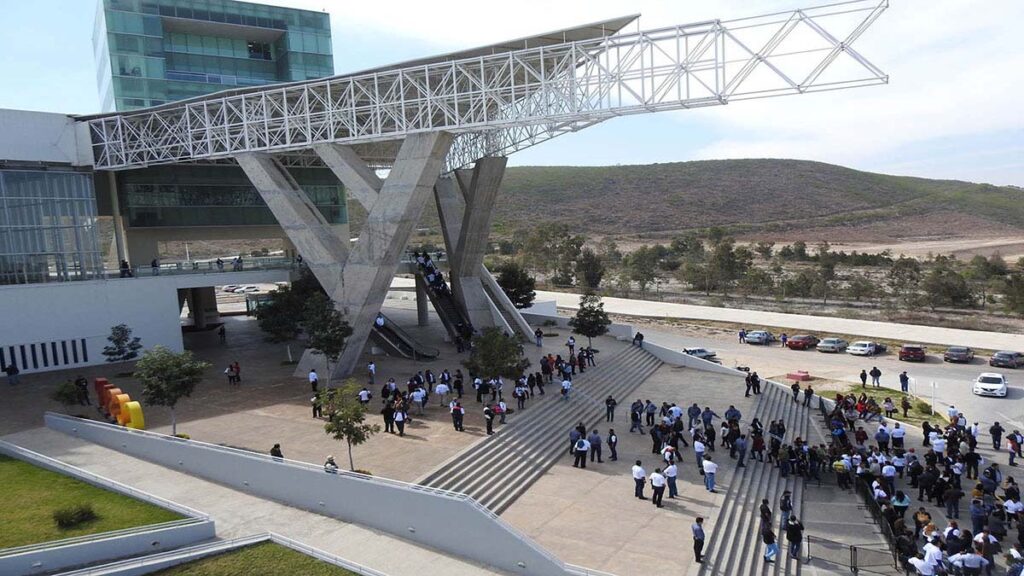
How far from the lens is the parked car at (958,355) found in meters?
35.2

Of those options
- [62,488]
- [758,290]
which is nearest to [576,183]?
[758,290]

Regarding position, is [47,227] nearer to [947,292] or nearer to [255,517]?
[255,517]

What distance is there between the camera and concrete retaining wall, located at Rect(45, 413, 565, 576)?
13.7 metres

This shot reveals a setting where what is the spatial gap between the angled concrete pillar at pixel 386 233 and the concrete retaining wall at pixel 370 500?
9140 mm

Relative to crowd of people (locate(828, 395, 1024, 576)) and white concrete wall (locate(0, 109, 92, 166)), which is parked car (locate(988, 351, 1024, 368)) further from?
white concrete wall (locate(0, 109, 92, 166))

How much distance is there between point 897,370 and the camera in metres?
34.1

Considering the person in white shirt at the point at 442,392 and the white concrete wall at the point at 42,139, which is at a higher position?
the white concrete wall at the point at 42,139

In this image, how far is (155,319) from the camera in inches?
1245

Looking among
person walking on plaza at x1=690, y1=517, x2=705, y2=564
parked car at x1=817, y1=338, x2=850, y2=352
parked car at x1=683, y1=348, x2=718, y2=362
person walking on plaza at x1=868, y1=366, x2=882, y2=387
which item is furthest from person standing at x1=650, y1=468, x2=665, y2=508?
parked car at x1=817, y1=338, x2=850, y2=352

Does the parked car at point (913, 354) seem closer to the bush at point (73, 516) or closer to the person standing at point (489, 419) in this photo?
the person standing at point (489, 419)

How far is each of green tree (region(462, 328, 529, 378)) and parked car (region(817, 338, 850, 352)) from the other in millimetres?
23138

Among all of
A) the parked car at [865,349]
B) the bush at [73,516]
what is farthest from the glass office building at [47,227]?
the parked car at [865,349]

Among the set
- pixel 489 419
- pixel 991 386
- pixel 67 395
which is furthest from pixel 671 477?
pixel 991 386

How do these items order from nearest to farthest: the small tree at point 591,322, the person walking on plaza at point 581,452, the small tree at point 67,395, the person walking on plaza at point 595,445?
the person walking on plaza at point 581,452 → the person walking on plaza at point 595,445 → the small tree at point 67,395 → the small tree at point 591,322
